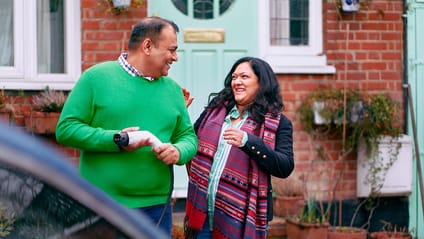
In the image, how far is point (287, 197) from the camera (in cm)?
738

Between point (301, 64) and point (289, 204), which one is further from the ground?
point (301, 64)

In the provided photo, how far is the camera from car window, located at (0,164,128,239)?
2143 millimetres

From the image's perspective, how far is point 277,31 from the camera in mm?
7785

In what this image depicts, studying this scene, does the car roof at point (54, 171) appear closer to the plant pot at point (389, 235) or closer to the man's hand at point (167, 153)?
the man's hand at point (167, 153)

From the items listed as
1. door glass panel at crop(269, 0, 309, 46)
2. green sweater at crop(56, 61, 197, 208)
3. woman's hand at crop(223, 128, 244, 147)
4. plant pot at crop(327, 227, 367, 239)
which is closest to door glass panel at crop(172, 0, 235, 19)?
door glass panel at crop(269, 0, 309, 46)

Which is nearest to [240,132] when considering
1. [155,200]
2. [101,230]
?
[155,200]

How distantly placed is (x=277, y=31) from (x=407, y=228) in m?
2.24

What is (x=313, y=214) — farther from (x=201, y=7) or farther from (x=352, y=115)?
(x=201, y=7)

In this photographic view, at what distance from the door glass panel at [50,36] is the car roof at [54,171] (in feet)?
17.0

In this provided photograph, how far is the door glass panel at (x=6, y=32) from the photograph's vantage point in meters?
7.20

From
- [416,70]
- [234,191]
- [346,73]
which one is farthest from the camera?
[416,70]

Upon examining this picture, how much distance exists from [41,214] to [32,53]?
5154 millimetres

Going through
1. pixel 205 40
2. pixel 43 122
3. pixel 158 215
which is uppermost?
pixel 205 40

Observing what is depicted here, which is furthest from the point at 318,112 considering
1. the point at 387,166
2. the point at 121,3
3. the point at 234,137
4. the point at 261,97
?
the point at 234,137
